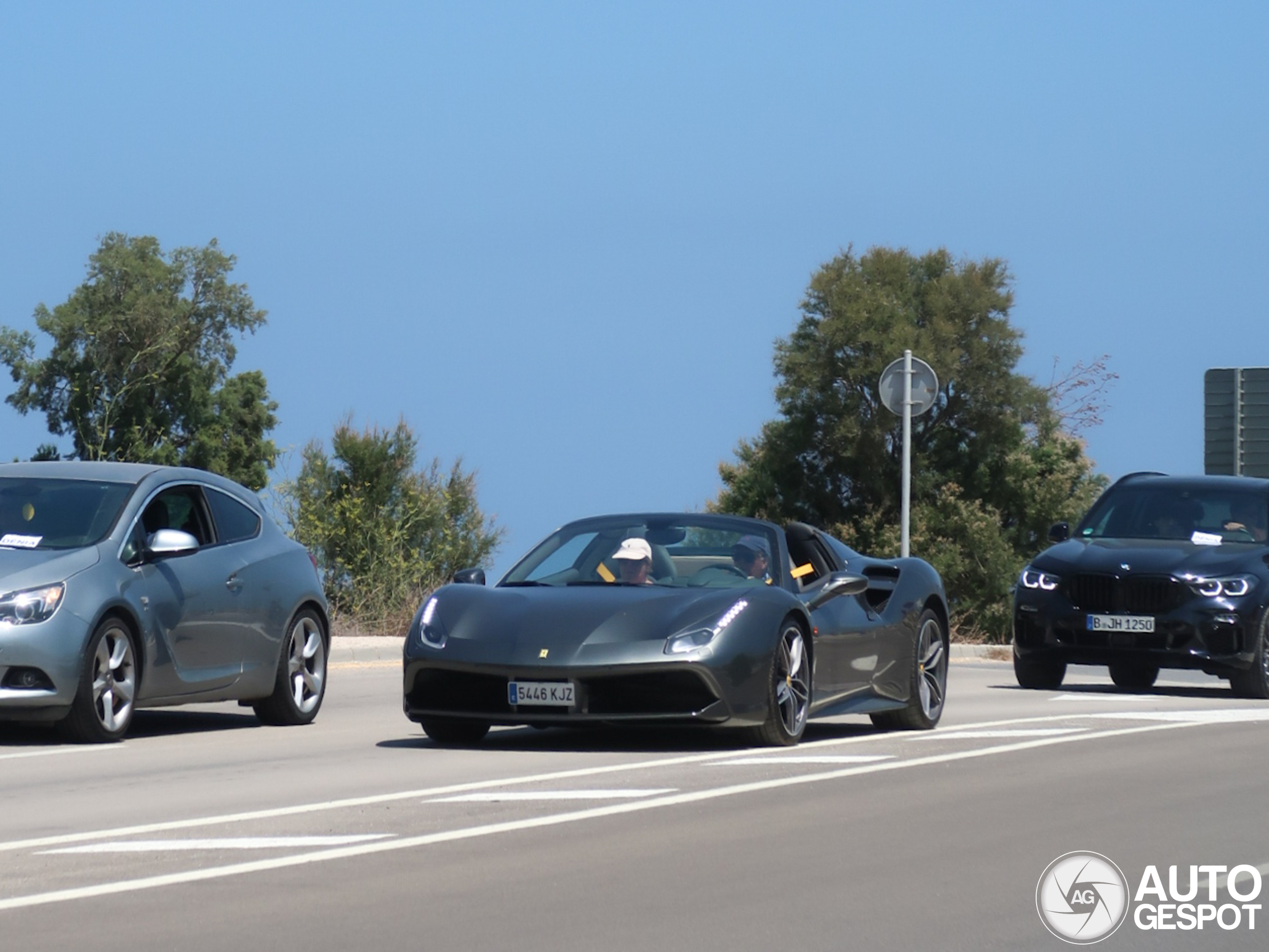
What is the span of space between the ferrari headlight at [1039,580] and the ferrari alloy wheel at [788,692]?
6719mm

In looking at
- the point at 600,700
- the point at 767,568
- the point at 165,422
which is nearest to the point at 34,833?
the point at 600,700

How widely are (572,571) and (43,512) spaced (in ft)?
9.86

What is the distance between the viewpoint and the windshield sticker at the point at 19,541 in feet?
38.9

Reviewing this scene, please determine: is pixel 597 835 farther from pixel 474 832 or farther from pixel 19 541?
pixel 19 541

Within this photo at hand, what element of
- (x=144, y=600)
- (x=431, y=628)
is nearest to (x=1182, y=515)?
(x=431, y=628)

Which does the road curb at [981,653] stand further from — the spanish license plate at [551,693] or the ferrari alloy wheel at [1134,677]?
the spanish license plate at [551,693]

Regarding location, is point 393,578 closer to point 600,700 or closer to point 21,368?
point 600,700

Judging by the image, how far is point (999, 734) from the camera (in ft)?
42.7

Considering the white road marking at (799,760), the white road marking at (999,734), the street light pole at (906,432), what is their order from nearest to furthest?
the white road marking at (799,760) < the white road marking at (999,734) < the street light pole at (906,432)

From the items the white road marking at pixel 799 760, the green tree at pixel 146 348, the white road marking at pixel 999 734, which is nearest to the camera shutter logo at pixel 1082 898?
the white road marking at pixel 799 760

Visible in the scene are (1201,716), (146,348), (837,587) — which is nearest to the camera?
(837,587)

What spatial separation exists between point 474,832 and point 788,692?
3.92m

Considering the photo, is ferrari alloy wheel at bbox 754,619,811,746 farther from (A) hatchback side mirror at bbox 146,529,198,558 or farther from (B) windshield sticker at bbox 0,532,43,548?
(B) windshield sticker at bbox 0,532,43,548

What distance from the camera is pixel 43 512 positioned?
12258mm
